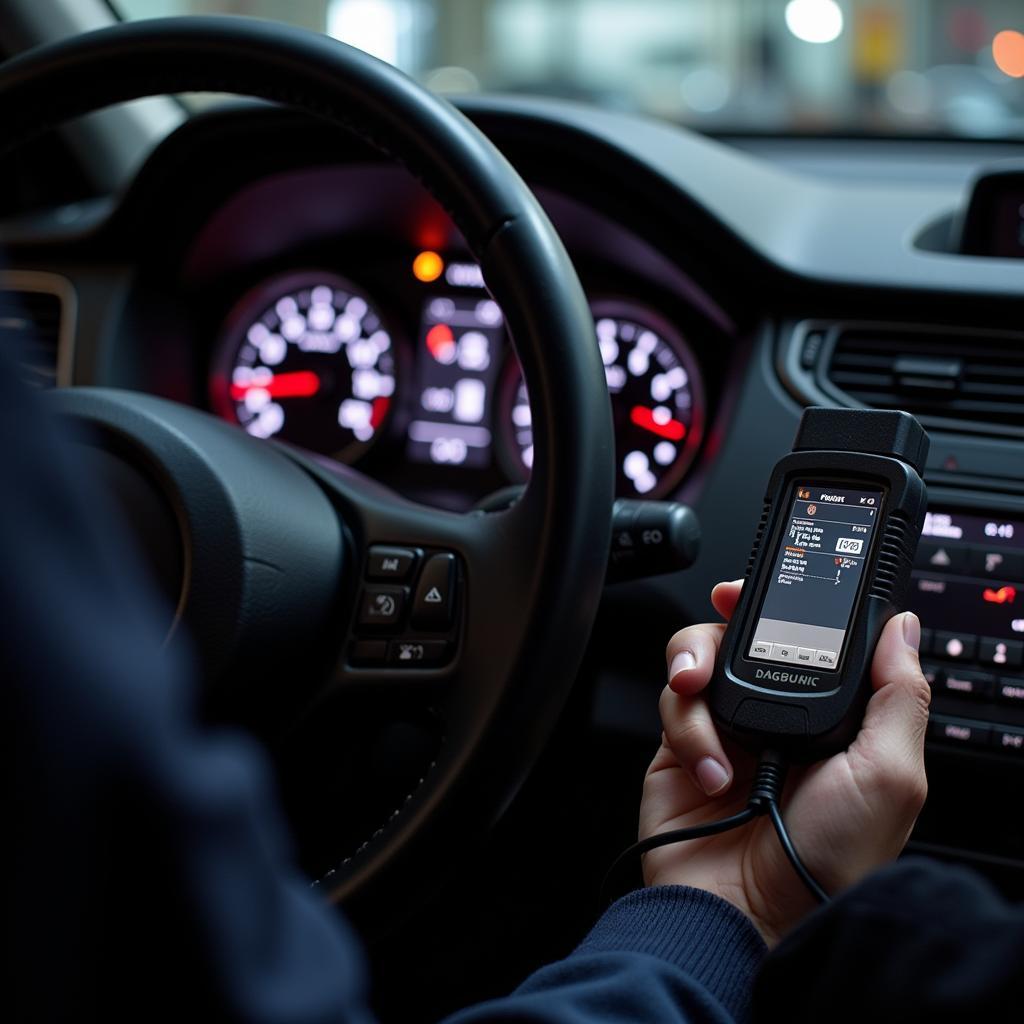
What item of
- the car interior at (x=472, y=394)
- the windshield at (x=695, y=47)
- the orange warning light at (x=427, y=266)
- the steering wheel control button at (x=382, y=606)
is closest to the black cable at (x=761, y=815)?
the car interior at (x=472, y=394)

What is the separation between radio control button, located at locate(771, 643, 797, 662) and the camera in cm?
88

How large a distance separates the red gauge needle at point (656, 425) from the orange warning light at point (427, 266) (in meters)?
0.33

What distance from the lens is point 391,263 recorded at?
1641 mm

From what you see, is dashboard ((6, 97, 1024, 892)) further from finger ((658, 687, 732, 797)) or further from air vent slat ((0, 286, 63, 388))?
finger ((658, 687, 732, 797))

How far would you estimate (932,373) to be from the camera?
1239 mm

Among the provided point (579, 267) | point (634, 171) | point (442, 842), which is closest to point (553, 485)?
point (442, 842)

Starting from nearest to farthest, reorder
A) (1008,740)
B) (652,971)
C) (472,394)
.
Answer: (652,971) → (1008,740) → (472,394)

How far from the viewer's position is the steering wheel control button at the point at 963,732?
1.13m

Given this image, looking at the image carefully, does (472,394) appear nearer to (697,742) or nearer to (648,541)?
(648,541)

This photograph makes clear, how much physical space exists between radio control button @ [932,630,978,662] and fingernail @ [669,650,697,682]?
355mm

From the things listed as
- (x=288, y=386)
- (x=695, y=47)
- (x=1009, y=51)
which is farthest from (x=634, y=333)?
(x=1009, y=51)

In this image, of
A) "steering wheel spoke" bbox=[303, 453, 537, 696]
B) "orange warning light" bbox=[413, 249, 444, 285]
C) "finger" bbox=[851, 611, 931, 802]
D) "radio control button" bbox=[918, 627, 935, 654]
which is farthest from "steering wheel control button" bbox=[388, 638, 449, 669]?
"orange warning light" bbox=[413, 249, 444, 285]

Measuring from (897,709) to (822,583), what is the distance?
4.8 inches

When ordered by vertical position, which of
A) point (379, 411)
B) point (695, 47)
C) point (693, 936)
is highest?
point (695, 47)
